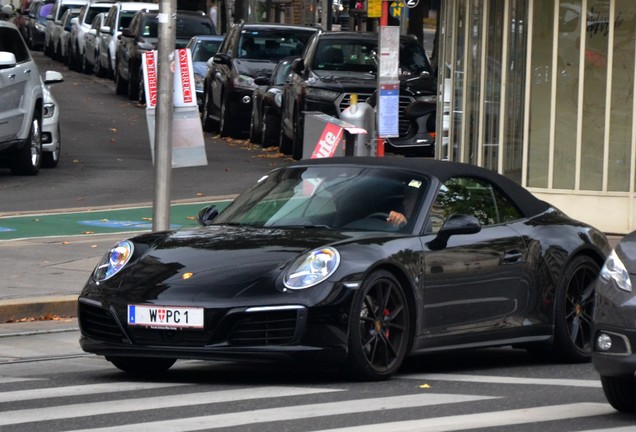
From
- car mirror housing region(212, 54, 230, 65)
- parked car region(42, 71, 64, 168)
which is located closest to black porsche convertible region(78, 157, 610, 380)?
parked car region(42, 71, 64, 168)

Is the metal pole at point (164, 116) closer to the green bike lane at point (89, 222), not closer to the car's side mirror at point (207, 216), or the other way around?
the car's side mirror at point (207, 216)

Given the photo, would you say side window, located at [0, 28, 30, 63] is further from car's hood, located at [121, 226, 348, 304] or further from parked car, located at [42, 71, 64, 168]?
car's hood, located at [121, 226, 348, 304]

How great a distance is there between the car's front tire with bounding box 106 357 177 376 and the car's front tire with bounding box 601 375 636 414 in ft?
8.67

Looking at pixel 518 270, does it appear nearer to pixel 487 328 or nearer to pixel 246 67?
pixel 487 328

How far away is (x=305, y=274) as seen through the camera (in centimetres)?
947

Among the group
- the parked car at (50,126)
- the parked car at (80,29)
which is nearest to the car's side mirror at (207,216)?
the parked car at (50,126)

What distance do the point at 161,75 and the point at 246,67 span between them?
16.3m

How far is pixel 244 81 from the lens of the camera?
3005 centimetres

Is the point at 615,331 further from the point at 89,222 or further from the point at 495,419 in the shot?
the point at 89,222

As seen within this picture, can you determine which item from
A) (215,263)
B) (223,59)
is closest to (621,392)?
(215,263)

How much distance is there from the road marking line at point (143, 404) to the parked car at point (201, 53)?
80.1ft

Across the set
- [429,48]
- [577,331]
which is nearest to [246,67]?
[577,331]

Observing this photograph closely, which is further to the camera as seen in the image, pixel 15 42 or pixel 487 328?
pixel 15 42

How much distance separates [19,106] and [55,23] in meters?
33.6
